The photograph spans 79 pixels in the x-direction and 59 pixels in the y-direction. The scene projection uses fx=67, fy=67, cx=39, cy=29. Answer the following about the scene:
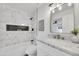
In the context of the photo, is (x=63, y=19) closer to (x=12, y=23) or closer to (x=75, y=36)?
(x=75, y=36)

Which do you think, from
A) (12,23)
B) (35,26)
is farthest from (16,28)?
(35,26)

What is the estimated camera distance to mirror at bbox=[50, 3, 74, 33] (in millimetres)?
1494

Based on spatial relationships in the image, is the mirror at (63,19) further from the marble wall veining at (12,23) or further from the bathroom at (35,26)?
the marble wall veining at (12,23)

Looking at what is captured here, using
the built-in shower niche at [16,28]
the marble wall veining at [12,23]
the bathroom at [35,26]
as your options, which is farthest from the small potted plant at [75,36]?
the built-in shower niche at [16,28]

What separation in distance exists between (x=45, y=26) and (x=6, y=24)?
1367 millimetres

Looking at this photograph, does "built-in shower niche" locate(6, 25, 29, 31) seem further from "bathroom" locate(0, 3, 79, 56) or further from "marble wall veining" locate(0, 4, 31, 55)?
"marble wall veining" locate(0, 4, 31, 55)

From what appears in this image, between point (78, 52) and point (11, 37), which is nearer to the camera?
point (78, 52)

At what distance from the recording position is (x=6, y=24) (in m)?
2.34

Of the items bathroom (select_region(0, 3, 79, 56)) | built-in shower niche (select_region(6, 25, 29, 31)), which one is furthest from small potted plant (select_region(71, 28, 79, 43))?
built-in shower niche (select_region(6, 25, 29, 31))

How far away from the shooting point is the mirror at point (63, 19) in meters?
1.49

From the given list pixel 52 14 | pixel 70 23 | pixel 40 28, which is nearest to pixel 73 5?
pixel 70 23

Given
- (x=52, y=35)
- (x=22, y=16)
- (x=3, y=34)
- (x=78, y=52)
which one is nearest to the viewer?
(x=78, y=52)

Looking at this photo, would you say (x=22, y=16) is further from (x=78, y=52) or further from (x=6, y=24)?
(x=78, y=52)

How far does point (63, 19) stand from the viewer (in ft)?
5.39
